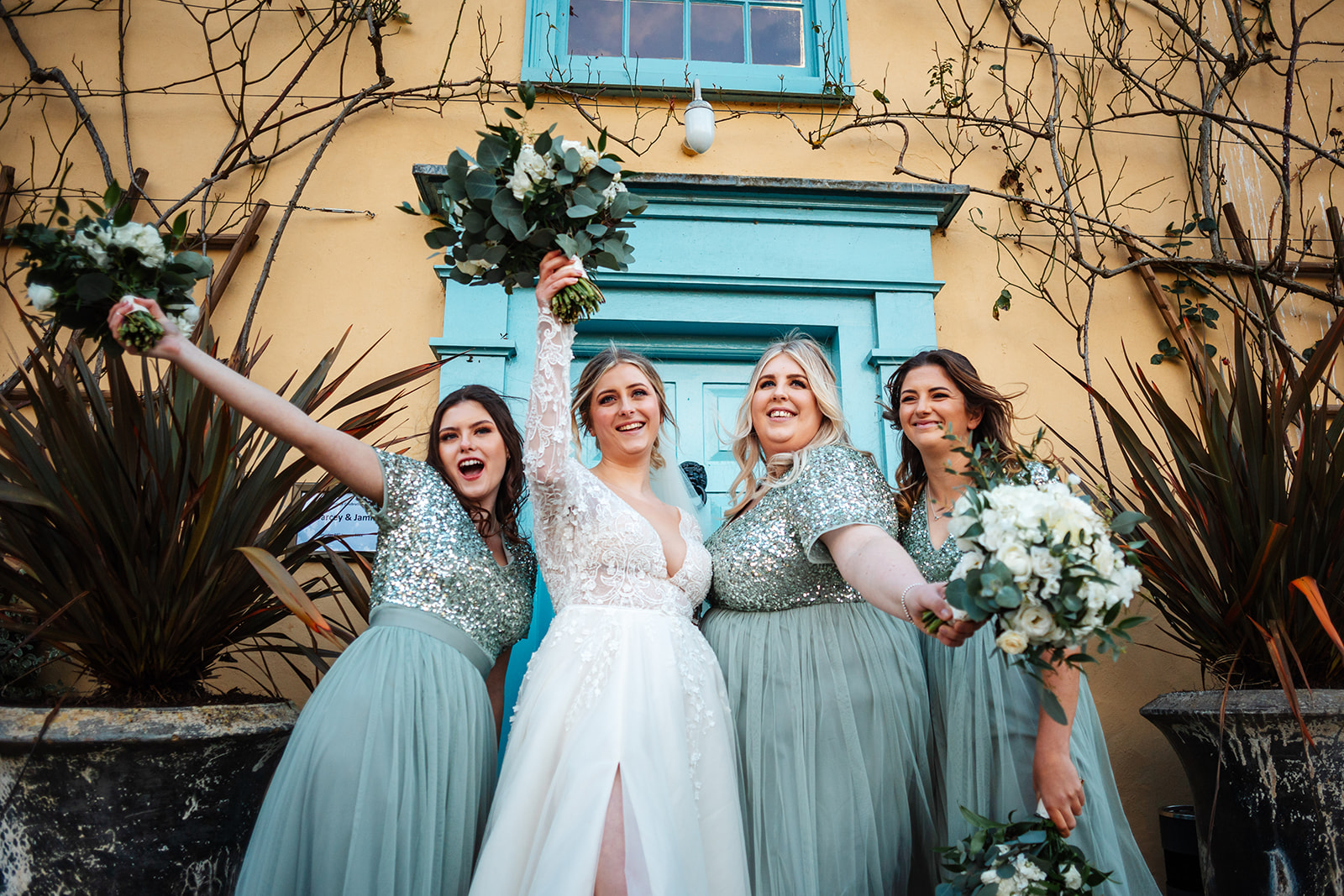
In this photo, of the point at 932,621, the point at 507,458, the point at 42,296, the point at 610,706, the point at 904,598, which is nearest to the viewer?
the point at 932,621

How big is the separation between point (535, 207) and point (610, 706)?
46.6 inches

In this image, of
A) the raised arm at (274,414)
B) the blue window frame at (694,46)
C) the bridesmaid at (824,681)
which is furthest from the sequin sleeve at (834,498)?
the blue window frame at (694,46)

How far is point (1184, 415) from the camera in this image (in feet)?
12.1

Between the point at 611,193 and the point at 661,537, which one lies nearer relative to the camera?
the point at 611,193

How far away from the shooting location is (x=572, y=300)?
2.14 meters

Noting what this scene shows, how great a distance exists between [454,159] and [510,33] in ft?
7.01

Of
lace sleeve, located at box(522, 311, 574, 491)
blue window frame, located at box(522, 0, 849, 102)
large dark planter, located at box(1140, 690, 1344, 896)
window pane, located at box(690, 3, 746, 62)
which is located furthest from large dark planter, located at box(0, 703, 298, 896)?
window pane, located at box(690, 3, 746, 62)

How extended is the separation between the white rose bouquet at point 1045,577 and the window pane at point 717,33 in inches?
→ 126

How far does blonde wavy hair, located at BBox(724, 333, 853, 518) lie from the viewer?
2.66 metres

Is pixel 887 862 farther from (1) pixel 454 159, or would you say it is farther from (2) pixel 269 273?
(2) pixel 269 273

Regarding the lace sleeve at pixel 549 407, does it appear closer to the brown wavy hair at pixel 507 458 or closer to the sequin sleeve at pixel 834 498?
the brown wavy hair at pixel 507 458

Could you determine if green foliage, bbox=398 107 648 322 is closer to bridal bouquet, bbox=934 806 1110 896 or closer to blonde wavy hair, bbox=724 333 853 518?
blonde wavy hair, bbox=724 333 853 518

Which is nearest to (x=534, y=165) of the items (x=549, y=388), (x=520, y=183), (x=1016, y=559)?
(x=520, y=183)

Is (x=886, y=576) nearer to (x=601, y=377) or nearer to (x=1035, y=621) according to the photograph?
(x=1035, y=621)
